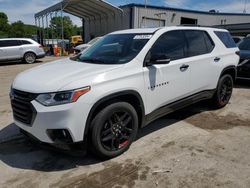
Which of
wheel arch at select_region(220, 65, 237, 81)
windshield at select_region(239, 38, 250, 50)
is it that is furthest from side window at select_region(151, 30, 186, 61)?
windshield at select_region(239, 38, 250, 50)

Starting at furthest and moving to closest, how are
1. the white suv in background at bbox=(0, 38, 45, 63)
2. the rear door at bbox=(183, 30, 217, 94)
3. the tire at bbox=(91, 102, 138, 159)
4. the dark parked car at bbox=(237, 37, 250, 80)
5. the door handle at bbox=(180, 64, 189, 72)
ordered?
the white suv in background at bbox=(0, 38, 45, 63), the dark parked car at bbox=(237, 37, 250, 80), the rear door at bbox=(183, 30, 217, 94), the door handle at bbox=(180, 64, 189, 72), the tire at bbox=(91, 102, 138, 159)

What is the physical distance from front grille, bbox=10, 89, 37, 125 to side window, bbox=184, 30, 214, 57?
286 centimetres

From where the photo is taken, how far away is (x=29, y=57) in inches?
640

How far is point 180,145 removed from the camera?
4133 millimetres

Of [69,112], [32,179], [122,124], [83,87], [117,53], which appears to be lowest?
[32,179]

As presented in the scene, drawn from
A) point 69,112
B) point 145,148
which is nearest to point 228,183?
point 145,148

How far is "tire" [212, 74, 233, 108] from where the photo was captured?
18.7 ft

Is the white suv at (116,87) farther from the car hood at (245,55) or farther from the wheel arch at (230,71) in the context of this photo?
the car hood at (245,55)

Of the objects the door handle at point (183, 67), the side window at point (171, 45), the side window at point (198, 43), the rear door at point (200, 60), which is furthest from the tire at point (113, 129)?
the side window at point (198, 43)

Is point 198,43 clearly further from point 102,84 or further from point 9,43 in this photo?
point 9,43

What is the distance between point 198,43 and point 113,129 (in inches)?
101

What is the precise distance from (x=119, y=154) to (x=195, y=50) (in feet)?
8.04

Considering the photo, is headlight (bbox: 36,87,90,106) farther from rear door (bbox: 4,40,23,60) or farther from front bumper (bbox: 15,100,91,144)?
rear door (bbox: 4,40,23,60)

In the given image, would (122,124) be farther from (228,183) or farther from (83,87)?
(228,183)
